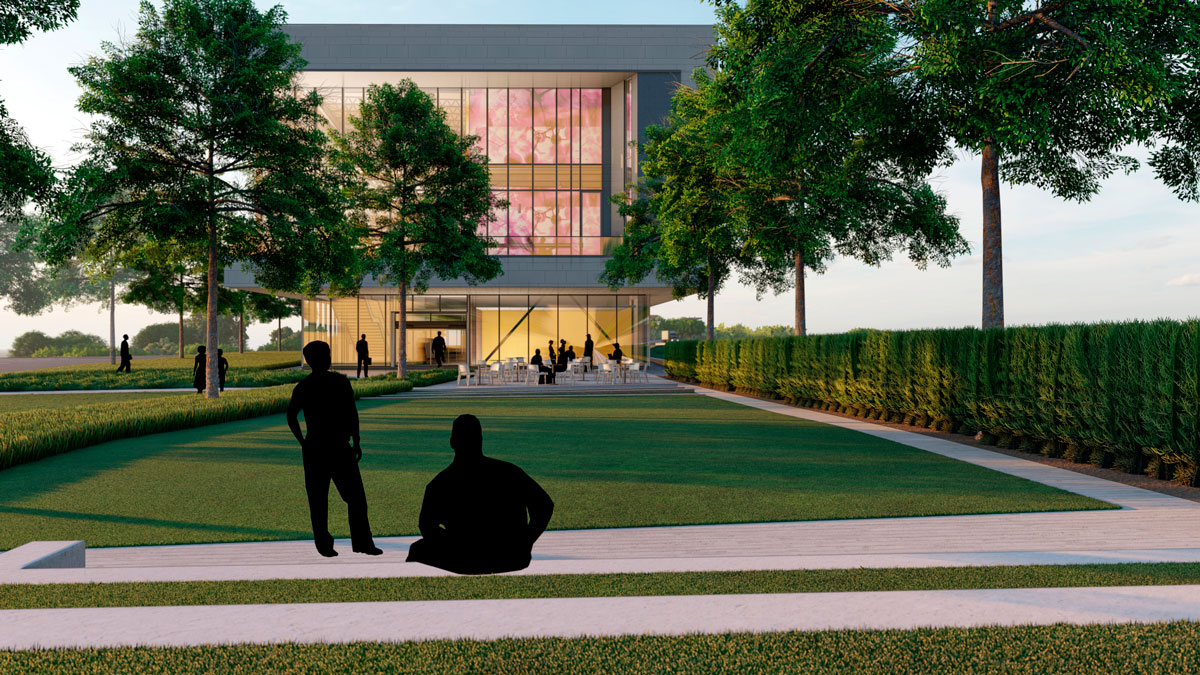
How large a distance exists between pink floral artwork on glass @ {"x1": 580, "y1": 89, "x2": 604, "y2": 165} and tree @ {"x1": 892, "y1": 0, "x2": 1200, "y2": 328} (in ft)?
107

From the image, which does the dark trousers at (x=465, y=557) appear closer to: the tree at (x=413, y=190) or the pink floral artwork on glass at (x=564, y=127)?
the tree at (x=413, y=190)

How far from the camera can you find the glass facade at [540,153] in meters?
47.1

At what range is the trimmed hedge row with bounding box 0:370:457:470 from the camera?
1176cm

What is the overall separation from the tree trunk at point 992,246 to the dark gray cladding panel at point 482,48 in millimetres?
33121

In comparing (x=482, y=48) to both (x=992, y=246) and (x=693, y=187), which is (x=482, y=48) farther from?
(x=992, y=246)

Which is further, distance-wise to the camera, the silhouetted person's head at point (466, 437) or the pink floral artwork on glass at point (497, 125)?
the pink floral artwork on glass at point (497, 125)

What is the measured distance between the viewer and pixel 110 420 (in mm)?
14297

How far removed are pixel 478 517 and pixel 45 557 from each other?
548 cm

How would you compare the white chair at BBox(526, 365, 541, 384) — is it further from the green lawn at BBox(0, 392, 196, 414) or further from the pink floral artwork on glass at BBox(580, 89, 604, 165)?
the pink floral artwork on glass at BBox(580, 89, 604, 165)

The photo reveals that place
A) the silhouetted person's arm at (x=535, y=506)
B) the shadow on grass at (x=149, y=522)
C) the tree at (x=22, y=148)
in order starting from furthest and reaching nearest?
the tree at (x=22, y=148) < the shadow on grass at (x=149, y=522) < the silhouetted person's arm at (x=535, y=506)

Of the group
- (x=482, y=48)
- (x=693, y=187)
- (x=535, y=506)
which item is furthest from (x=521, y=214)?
(x=535, y=506)

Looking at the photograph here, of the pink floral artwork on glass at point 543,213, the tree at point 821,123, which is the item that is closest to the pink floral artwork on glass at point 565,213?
the pink floral artwork on glass at point 543,213

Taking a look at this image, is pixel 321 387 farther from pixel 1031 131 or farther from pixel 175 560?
pixel 1031 131

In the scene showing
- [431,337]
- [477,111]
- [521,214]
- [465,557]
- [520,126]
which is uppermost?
[477,111]
